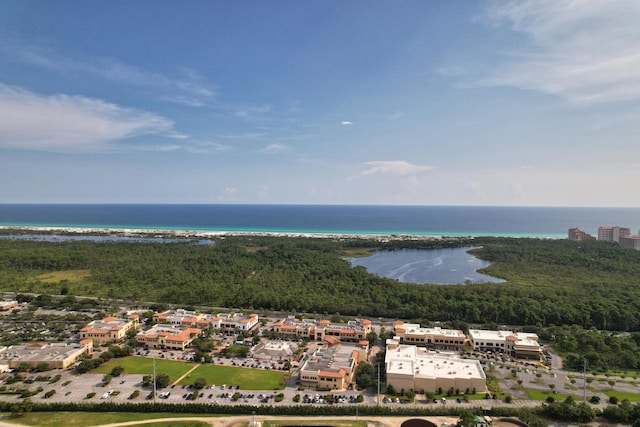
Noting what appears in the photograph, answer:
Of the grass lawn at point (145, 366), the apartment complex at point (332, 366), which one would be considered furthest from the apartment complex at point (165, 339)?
the apartment complex at point (332, 366)

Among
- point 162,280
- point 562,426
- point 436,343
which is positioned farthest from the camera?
point 162,280

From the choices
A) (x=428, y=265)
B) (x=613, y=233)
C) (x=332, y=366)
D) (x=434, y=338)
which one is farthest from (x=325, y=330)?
(x=613, y=233)

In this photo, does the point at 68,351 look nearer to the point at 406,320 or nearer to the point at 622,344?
the point at 406,320

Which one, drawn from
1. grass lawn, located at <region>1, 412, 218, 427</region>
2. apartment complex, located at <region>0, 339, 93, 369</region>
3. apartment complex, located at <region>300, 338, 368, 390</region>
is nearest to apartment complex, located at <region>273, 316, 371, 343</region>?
apartment complex, located at <region>300, 338, 368, 390</region>

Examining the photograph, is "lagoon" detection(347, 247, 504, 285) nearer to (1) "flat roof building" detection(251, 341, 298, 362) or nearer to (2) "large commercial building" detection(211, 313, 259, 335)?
(2) "large commercial building" detection(211, 313, 259, 335)

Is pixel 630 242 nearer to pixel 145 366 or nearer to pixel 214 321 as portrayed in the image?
pixel 214 321

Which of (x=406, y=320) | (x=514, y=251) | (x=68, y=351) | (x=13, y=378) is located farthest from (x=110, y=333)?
(x=514, y=251)
